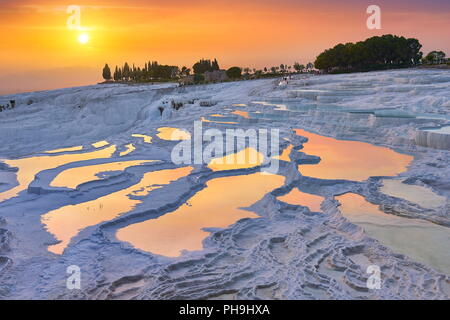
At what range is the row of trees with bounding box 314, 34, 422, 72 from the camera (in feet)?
136

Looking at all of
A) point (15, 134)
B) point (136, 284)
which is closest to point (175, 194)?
point (136, 284)

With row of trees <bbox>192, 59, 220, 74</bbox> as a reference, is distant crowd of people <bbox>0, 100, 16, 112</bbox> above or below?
below

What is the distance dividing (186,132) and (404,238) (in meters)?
9.86

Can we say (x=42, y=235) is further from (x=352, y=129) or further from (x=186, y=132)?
(x=352, y=129)

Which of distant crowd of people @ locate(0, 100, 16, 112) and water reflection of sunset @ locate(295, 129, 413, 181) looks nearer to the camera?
water reflection of sunset @ locate(295, 129, 413, 181)

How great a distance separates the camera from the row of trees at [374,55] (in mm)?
41375

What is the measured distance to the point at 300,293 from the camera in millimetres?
4156

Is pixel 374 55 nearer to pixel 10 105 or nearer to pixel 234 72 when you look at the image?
pixel 234 72
